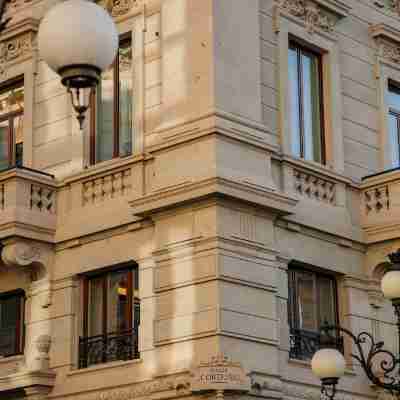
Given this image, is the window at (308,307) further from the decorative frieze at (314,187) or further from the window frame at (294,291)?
the decorative frieze at (314,187)

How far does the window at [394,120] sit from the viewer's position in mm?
22141

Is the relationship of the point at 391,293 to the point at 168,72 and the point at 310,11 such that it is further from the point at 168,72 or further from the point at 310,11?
the point at 310,11

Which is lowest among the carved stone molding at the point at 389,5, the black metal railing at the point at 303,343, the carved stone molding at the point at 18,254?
the black metal railing at the point at 303,343

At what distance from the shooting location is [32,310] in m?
20.0

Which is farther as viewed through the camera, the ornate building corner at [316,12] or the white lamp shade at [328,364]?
the ornate building corner at [316,12]

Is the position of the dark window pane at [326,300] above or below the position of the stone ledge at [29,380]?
above

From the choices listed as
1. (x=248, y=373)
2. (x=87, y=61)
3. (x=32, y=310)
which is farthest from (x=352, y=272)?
(x=87, y=61)

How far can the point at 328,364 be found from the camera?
14.6m

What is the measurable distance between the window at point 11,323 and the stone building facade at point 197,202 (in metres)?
0.03

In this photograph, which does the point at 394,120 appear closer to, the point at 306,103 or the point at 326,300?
the point at 306,103

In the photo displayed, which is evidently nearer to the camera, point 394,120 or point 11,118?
point 11,118

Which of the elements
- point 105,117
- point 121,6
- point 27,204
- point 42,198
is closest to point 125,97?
point 105,117

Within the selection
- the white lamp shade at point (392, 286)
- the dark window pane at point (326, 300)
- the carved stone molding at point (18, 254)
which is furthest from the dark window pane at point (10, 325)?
the white lamp shade at point (392, 286)

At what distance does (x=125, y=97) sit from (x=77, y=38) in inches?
406
